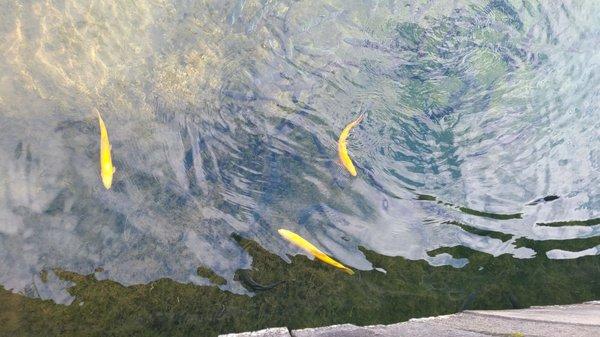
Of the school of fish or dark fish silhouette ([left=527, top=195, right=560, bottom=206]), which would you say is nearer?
the school of fish

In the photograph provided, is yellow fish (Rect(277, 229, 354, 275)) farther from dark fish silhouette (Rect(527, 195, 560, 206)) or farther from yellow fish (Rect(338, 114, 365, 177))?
dark fish silhouette (Rect(527, 195, 560, 206))

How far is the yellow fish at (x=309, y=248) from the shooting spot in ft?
12.7

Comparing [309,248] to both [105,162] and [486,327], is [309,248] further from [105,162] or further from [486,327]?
[105,162]

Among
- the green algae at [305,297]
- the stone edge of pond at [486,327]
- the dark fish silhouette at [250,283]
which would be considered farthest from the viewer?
the dark fish silhouette at [250,283]

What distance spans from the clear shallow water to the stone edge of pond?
1.94ft

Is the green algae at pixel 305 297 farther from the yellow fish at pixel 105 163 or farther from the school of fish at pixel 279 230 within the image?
the yellow fish at pixel 105 163

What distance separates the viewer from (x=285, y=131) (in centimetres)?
431

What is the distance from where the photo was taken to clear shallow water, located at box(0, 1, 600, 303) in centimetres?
380

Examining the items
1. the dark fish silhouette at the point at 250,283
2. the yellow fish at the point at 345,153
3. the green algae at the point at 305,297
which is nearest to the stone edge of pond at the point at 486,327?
the green algae at the point at 305,297

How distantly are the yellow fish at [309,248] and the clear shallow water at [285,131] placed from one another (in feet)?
0.23

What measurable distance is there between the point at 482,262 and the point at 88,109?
3.06 metres

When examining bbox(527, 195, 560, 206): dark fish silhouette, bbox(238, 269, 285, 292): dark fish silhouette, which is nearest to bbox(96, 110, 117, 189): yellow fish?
bbox(238, 269, 285, 292): dark fish silhouette

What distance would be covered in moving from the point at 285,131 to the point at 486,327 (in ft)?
6.59

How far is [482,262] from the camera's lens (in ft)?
13.4
